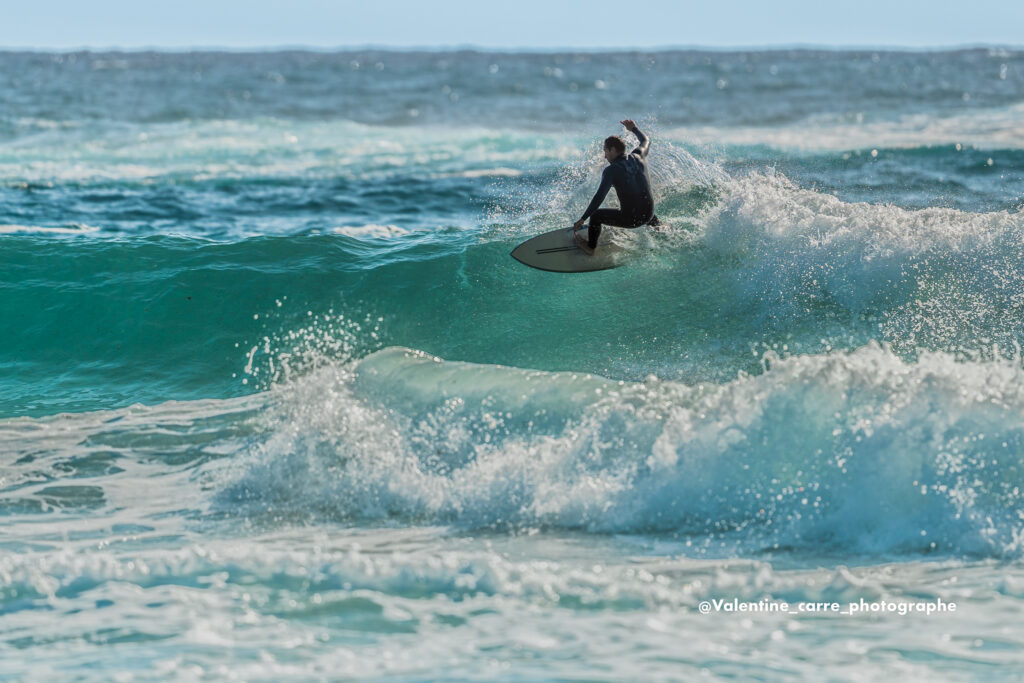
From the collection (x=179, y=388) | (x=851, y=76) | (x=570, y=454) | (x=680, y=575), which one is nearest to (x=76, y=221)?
(x=179, y=388)

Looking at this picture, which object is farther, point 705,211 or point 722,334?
point 705,211

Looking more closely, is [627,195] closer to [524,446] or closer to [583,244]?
[583,244]

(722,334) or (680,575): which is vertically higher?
(722,334)

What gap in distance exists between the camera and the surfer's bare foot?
10.7 meters

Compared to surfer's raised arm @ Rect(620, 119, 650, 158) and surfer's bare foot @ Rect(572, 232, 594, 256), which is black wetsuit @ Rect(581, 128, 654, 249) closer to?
surfer's raised arm @ Rect(620, 119, 650, 158)

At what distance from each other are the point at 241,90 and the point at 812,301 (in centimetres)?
5215

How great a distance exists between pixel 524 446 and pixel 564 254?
391 centimetres

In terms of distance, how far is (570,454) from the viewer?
277 inches

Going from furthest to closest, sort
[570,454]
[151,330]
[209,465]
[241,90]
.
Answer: [241,90] → [151,330] → [209,465] → [570,454]

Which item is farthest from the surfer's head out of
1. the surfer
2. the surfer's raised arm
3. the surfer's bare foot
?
the surfer's bare foot

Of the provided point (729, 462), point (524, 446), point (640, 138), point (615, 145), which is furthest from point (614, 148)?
point (729, 462)

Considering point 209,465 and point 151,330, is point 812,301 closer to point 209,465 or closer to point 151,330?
point 209,465

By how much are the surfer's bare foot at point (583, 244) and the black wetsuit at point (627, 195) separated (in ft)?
0.37

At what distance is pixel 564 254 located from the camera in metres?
10.8
